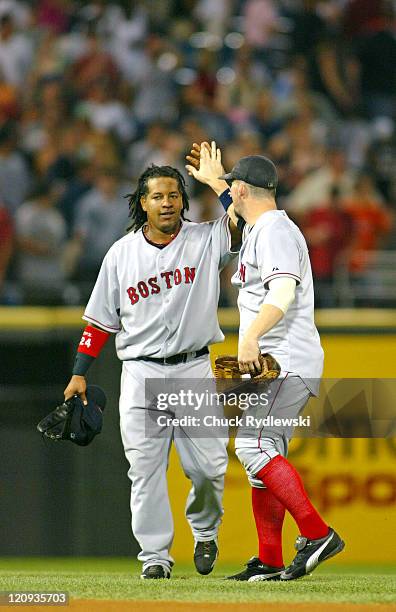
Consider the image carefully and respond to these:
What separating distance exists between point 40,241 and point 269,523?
430 cm

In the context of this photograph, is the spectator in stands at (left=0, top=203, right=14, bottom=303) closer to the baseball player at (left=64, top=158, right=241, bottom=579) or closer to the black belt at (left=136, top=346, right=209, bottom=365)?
the baseball player at (left=64, top=158, right=241, bottom=579)

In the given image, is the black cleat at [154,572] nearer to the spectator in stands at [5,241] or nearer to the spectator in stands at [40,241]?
the spectator in stands at [40,241]

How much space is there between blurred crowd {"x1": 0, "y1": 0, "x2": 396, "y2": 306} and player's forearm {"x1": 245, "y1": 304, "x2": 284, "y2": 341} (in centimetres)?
334

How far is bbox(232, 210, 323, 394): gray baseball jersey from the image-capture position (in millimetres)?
5461

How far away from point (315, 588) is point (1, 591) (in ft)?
4.39

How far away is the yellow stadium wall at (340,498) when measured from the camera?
25.1 ft

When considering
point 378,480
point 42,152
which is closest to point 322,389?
point 378,480

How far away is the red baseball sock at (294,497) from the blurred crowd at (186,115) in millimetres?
3224

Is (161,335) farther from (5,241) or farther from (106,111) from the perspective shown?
(106,111)

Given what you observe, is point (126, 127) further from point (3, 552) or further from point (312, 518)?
point (312, 518)

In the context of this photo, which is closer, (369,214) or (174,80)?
(369,214)

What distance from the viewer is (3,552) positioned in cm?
784

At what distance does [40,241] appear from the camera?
30.8 ft

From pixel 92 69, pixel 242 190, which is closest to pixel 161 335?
pixel 242 190
